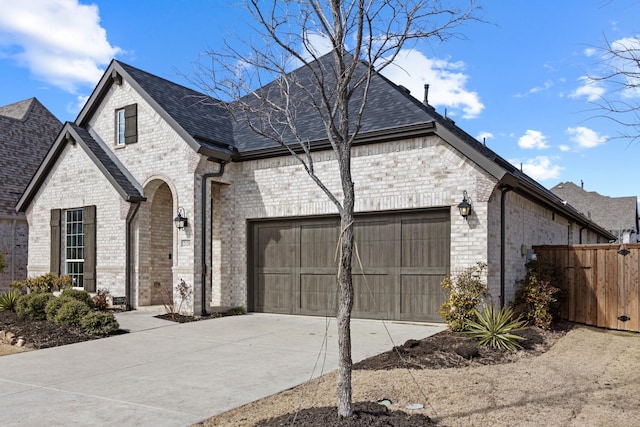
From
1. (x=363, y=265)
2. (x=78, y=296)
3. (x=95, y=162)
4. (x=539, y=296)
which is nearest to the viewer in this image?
(x=539, y=296)

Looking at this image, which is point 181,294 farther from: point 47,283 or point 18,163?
point 18,163

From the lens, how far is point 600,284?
1177 centimetres

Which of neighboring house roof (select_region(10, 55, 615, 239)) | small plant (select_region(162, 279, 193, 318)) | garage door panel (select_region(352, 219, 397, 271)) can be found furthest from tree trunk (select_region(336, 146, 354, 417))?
small plant (select_region(162, 279, 193, 318))

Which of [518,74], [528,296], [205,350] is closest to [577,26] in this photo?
[518,74]

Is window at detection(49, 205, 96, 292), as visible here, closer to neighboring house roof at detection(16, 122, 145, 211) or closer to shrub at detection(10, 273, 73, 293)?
shrub at detection(10, 273, 73, 293)

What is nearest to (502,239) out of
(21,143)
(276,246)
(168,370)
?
(276,246)

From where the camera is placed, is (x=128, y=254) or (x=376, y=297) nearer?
(x=376, y=297)

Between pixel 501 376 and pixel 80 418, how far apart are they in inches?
200

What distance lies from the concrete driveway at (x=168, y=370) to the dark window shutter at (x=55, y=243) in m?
5.68

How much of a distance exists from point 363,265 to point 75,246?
9.23 metres

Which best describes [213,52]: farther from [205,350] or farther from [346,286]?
[205,350]

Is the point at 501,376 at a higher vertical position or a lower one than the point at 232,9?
lower

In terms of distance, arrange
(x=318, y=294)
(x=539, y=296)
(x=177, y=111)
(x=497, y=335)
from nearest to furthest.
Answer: (x=497, y=335) → (x=539, y=296) → (x=318, y=294) → (x=177, y=111)

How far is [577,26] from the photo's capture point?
6.02 meters
